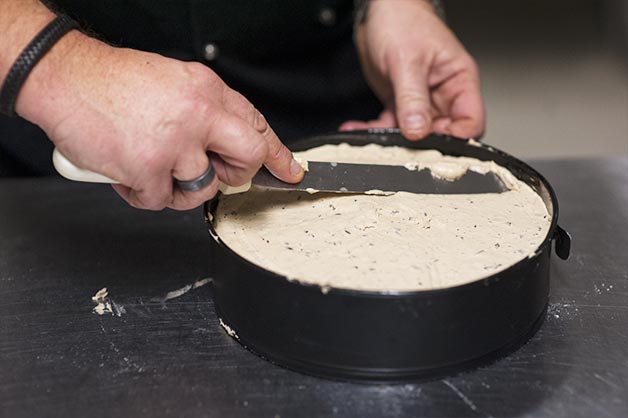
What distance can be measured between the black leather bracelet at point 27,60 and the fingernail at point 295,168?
31 cm

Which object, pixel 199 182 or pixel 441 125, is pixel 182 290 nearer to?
pixel 199 182

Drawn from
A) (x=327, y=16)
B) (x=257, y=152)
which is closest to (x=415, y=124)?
(x=327, y=16)

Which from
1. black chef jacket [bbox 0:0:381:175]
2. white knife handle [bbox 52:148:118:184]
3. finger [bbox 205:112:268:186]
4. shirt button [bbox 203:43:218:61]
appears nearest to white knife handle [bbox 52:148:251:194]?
white knife handle [bbox 52:148:118:184]

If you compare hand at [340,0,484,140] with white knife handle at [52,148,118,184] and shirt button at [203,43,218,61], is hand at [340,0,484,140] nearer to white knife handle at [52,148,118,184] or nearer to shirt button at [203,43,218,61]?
shirt button at [203,43,218,61]

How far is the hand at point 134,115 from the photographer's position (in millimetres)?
841

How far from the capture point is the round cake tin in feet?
2.74

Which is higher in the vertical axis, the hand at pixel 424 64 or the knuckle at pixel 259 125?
the knuckle at pixel 259 125

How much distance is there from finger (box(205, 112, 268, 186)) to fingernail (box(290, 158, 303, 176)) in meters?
0.07

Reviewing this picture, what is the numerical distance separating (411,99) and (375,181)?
314 millimetres

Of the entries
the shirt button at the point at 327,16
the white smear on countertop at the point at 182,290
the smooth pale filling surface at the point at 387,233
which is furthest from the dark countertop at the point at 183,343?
the shirt button at the point at 327,16

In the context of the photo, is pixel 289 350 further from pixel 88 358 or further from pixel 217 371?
pixel 88 358

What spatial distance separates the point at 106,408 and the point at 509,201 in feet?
1.99

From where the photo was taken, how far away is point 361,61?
161cm

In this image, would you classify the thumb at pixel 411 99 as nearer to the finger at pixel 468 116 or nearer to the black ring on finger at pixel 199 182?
the finger at pixel 468 116
